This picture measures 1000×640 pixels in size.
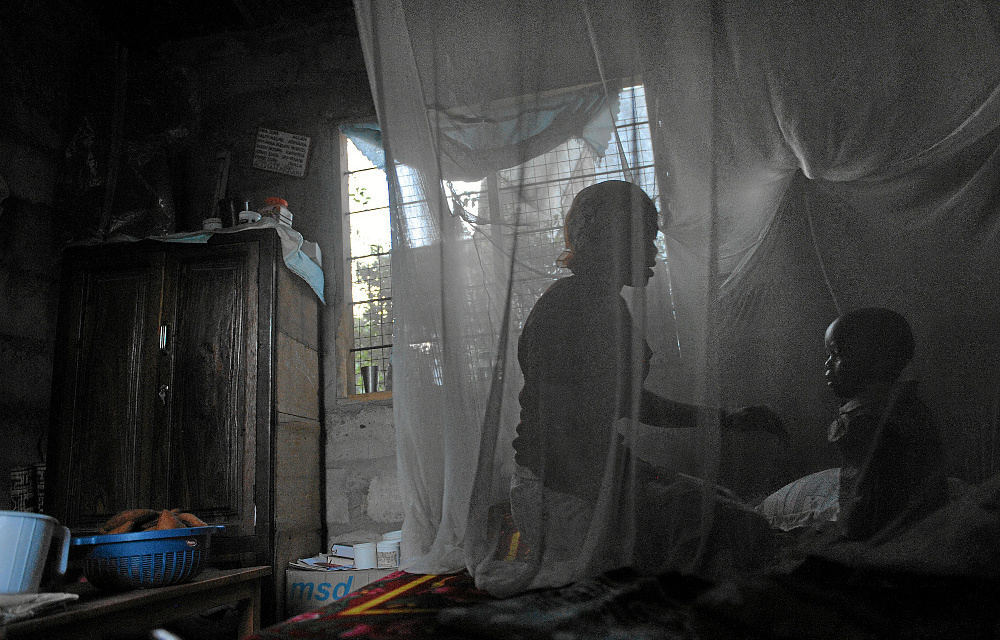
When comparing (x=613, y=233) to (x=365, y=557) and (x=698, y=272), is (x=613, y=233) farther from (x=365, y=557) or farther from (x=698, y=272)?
(x=365, y=557)

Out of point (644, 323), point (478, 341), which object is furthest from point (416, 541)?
point (644, 323)

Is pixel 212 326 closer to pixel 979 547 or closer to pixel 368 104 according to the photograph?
pixel 368 104

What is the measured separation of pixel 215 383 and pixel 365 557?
93 centimetres

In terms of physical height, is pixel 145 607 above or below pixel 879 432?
below

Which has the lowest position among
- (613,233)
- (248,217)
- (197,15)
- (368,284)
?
(613,233)

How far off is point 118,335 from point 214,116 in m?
1.39

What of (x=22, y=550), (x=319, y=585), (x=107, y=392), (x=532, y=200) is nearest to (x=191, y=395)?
→ (x=107, y=392)

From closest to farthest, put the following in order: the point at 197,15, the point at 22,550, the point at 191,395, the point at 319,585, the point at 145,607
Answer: the point at 22,550 < the point at 145,607 < the point at 319,585 < the point at 191,395 < the point at 197,15

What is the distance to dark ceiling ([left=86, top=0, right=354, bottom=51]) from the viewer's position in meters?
3.49

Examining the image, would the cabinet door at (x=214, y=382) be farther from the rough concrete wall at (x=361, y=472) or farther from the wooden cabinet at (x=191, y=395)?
the rough concrete wall at (x=361, y=472)

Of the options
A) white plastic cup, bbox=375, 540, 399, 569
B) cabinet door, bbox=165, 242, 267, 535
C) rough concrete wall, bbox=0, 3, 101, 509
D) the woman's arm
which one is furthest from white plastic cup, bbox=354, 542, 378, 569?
the woman's arm

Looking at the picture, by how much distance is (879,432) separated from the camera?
1259 millimetres

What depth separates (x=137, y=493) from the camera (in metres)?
2.66

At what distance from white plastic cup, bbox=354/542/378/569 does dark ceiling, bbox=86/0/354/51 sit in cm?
259
